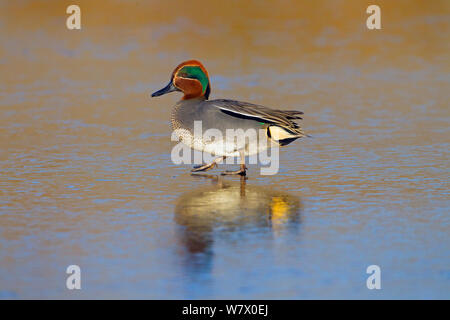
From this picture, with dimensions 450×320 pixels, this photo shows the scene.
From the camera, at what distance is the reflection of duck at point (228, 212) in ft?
17.1

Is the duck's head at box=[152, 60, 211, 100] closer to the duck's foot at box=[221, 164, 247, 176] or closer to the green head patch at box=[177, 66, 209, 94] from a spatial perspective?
the green head patch at box=[177, 66, 209, 94]

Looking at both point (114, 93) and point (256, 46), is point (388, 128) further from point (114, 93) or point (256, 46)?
point (256, 46)

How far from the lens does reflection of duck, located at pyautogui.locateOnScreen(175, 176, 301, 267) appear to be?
520 centimetres

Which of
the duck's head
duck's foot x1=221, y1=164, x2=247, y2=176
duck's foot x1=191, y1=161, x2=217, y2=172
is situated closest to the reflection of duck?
duck's foot x1=221, y1=164, x2=247, y2=176

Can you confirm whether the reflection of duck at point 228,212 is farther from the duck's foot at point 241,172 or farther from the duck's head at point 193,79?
the duck's head at point 193,79

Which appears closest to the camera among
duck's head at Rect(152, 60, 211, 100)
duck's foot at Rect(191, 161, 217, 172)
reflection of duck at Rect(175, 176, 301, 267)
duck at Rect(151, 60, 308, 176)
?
reflection of duck at Rect(175, 176, 301, 267)

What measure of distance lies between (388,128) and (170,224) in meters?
3.59

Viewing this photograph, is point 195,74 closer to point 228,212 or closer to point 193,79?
point 193,79

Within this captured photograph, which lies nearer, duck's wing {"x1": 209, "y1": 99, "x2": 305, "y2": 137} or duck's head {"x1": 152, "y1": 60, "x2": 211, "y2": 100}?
duck's wing {"x1": 209, "y1": 99, "x2": 305, "y2": 137}

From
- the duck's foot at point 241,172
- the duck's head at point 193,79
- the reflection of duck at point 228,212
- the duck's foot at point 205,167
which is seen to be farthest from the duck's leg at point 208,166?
the duck's head at point 193,79

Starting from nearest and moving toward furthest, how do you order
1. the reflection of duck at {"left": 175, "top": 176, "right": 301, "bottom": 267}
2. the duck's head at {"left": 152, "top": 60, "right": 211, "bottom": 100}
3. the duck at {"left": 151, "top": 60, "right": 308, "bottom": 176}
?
the reflection of duck at {"left": 175, "top": 176, "right": 301, "bottom": 267} → the duck at {"left": 151, "top": 60, "right": 308, "bottom": 176} → the duck's head at {"left": 152, "top": 60, "right": 211, "bottom": 100}

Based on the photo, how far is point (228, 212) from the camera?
5719mm

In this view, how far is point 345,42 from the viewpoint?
13.3 meters

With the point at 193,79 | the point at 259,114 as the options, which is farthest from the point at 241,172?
the point at 193,79
